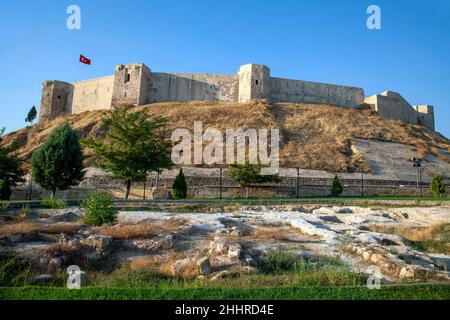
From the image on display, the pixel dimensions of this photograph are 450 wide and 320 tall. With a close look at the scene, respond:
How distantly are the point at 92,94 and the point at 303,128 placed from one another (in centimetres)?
3014

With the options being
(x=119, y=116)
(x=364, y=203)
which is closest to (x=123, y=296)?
(x=364, y=203)

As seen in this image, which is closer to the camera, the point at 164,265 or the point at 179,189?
the point at 164,265

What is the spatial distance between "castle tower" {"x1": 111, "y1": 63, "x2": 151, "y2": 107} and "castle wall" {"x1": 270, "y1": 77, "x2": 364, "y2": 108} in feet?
58.3

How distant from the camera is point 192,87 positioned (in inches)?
1975

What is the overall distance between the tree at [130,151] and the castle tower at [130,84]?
2531 cm

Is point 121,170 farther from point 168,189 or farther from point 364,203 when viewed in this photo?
point 364,203

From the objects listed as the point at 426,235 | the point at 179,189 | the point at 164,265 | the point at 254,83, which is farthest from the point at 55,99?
the point at 426,235

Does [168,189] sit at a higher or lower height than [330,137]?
lower

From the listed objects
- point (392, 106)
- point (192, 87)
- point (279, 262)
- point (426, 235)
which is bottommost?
point (279, 262)

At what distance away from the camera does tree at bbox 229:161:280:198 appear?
26094 millimetres

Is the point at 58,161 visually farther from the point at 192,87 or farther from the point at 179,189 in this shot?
the point at 192,87

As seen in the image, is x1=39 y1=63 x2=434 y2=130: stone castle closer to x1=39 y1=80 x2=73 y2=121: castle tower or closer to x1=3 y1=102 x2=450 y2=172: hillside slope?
x1=39 y1=80 x2=73 y2=121: castle tower
